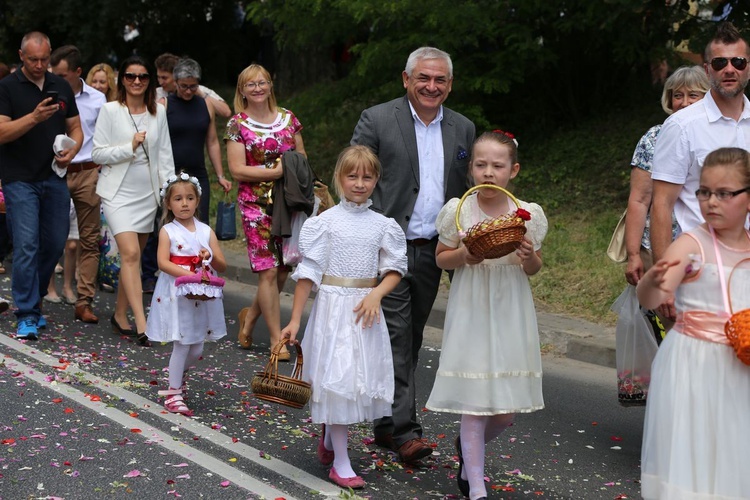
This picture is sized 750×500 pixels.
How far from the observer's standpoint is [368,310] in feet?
18.6

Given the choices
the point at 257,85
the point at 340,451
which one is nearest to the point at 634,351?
the point at 340,451

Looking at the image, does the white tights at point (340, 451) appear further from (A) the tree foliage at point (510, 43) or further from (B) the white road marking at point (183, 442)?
(A) the tree foliage at point (510, 43)

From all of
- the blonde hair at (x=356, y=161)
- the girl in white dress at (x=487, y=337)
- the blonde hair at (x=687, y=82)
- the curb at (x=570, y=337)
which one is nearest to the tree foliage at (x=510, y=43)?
the curb at (x=570, y=337)

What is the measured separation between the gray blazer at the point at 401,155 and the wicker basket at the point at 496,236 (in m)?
1.16

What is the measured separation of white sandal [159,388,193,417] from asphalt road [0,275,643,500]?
2.7 inches

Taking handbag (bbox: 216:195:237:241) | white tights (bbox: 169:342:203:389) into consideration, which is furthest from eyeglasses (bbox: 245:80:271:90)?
white tights (bbox: 169:342:203:389)

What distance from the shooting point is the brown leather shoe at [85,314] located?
996 centimetres

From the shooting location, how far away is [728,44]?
220 inches

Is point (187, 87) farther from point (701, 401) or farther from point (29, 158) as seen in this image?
point (701, 401)

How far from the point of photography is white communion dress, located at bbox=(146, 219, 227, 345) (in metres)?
7.16

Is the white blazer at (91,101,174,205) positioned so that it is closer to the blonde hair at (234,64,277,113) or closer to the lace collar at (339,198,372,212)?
the blonde hair at (234,64,277,113)

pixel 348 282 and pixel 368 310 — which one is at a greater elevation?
pixel 348 282

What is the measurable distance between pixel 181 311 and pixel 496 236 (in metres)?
2.76

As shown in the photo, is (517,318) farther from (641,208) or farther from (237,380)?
(237,380)
